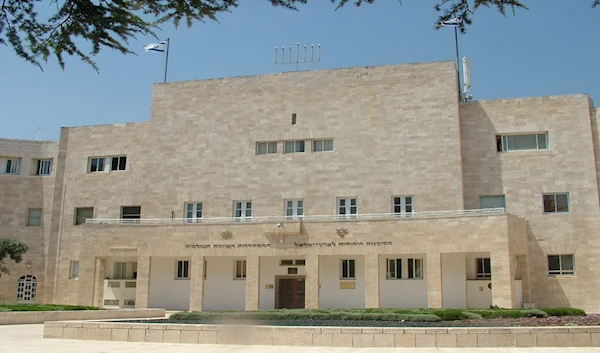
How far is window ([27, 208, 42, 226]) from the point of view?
4114 cm

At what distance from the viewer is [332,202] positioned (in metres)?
34.8

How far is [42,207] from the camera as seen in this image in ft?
135

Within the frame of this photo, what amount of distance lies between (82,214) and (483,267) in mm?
24672

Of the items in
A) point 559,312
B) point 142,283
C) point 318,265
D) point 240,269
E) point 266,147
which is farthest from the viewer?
point 266,147

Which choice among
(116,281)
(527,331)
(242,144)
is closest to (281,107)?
(242,144)

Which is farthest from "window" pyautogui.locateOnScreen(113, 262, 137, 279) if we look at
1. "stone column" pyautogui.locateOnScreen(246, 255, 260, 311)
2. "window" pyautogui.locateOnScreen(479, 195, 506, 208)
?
"window" pyautogui.locateOnScreen(479, 195, 506, 208)

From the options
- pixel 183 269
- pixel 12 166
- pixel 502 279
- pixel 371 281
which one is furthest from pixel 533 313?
pixel 12 166

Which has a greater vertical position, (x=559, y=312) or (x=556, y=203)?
(x=556, y=203)

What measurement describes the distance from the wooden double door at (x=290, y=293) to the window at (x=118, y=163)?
1325 centimetres

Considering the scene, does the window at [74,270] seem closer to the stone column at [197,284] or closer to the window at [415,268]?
the stone column at [197,284]

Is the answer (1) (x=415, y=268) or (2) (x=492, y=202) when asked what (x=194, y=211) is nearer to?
(1) (x=415, y=268)

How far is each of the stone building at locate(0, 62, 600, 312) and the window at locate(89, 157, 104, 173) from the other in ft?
1.25

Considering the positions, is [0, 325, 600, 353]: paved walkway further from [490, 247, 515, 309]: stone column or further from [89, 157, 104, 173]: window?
[89, 157, 104, 173]: window

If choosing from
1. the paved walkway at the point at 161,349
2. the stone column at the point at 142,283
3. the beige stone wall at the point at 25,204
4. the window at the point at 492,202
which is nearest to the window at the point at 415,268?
the window at the point at 492,202
